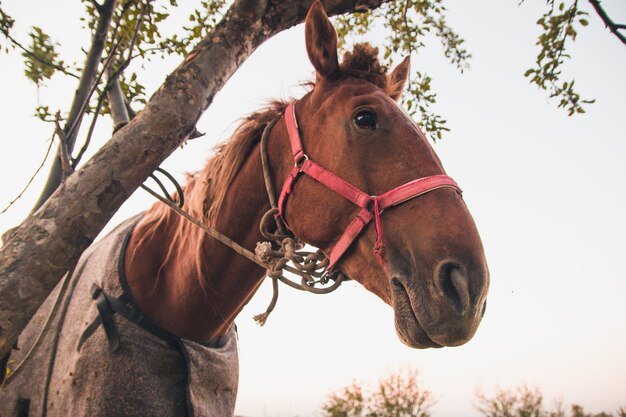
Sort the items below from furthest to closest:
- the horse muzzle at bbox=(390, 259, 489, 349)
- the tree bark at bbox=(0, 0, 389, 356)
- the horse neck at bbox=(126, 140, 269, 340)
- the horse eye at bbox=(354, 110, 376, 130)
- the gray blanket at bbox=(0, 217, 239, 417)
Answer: the horse neck at bbox=(126, 140, 269, 340), the gray blanket at bbox=(0, 217, 239, 417), the horse eye at bbox=(354, 110, 376, 130), the horse muzzle at bbox=(390, 259, 489, 349), the tree bark at bbox=(0, 0, 389, 356)

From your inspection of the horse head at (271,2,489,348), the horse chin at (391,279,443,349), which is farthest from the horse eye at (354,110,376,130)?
the horse chin at (391,279,443,349)

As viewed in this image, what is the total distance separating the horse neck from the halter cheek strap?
0.93 ft

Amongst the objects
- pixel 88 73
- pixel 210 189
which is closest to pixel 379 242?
pixel 210 189

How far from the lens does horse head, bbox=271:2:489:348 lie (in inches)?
54.6

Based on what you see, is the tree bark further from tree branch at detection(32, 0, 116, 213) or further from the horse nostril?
the horse nostril

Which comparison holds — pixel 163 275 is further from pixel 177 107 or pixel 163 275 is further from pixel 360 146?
pixel 360 146

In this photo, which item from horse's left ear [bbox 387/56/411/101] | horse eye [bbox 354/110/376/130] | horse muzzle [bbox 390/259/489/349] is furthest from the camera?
horse's left ear [bbox 387/56/411/101]

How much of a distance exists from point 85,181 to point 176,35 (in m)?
2.47

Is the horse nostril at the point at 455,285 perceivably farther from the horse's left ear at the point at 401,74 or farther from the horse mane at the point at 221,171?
the horse's left ear at the point at 401,74

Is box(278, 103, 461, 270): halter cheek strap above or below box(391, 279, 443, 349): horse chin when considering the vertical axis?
above

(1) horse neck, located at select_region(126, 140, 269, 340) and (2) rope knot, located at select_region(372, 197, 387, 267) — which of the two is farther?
(1) horse neck, located at select_region(126, 140, 269, 340)

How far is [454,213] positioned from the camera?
1505 mm

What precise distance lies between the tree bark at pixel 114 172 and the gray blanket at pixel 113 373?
97cm

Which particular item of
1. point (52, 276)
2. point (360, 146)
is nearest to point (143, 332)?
point (52, 276)
